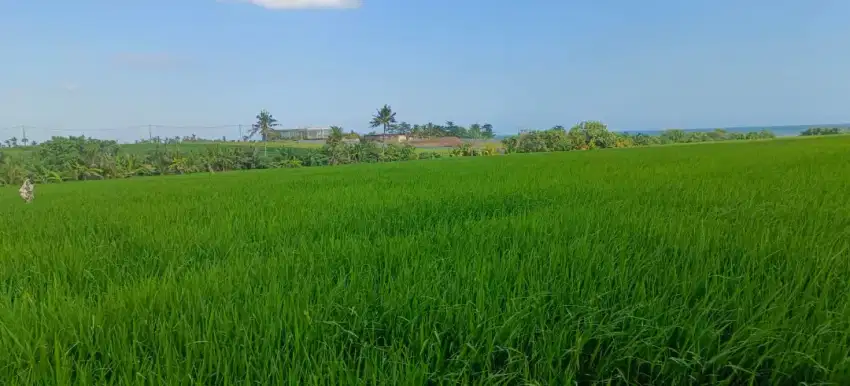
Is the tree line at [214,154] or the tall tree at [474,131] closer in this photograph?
the tree line at [214,154]

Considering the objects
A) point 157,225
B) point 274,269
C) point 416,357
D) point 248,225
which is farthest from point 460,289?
point 157,225

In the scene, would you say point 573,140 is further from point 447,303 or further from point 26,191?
point 447,303

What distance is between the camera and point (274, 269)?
62.1 inches

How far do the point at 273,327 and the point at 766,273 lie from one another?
5.57ft

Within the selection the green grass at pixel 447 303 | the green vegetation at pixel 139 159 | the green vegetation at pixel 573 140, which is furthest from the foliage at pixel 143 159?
the green grass at pixel 447 303

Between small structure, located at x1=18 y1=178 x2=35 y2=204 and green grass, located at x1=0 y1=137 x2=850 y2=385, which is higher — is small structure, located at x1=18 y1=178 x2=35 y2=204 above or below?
above

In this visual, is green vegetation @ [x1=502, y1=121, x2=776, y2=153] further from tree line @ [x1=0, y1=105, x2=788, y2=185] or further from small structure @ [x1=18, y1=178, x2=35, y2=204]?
small structure @ [x1=18, y1=178, x2=35, y2=204]

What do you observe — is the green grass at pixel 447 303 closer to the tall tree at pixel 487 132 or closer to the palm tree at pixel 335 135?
the palm tree at pixel 335 135

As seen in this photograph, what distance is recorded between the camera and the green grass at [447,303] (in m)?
0.91

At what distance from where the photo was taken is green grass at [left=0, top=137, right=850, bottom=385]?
907 mm

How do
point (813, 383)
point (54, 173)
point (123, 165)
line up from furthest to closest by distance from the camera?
point (123, 165) → point (54, 173) → point (813, 383)

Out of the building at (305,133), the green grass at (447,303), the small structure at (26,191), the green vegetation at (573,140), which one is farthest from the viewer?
the building at (305,133)

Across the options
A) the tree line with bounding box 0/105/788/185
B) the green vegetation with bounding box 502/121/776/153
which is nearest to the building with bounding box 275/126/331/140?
the tree line with bounding box 0/105/788/185

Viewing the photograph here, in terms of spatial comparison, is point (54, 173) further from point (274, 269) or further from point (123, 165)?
point (274, 269)
